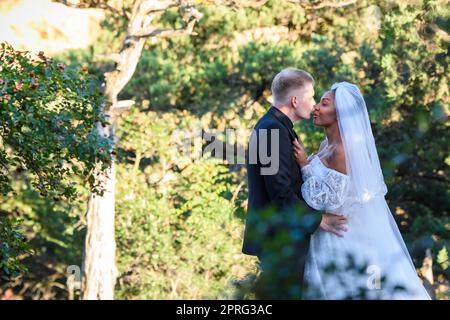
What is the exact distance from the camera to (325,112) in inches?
187

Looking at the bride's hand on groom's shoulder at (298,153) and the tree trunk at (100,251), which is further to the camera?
the tree trunk at (100,251)

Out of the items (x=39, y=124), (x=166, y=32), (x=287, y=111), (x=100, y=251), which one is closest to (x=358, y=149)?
(x=287, y=111)

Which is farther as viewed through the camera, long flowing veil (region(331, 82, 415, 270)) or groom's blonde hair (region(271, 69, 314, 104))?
long flowing veil (region(331, 82, 415, 270))

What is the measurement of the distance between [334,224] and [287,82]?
76 cm

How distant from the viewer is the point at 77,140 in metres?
6.46

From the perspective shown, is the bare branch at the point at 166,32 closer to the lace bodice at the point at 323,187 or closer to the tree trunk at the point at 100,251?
the tree trunk at the point at 100,251

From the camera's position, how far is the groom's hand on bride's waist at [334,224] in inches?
181

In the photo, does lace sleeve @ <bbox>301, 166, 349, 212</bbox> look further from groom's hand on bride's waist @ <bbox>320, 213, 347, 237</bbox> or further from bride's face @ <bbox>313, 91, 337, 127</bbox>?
bride's face @ <bbox>313, 91, 337, 127</bbox>

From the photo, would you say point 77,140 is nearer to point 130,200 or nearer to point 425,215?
point 130,200

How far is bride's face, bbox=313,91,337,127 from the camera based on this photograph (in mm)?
4719

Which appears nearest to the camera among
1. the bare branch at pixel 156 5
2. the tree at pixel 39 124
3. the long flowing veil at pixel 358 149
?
the long flowing veil at pixel 358 149

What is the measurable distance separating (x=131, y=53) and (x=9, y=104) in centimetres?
734

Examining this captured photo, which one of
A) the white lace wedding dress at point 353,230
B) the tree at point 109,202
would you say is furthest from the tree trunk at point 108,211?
the white lace wedding dress at point 353,230

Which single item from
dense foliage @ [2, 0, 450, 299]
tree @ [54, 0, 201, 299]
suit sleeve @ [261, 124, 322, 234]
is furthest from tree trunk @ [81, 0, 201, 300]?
suit sleeve @ [261, 124, 322, 234]
